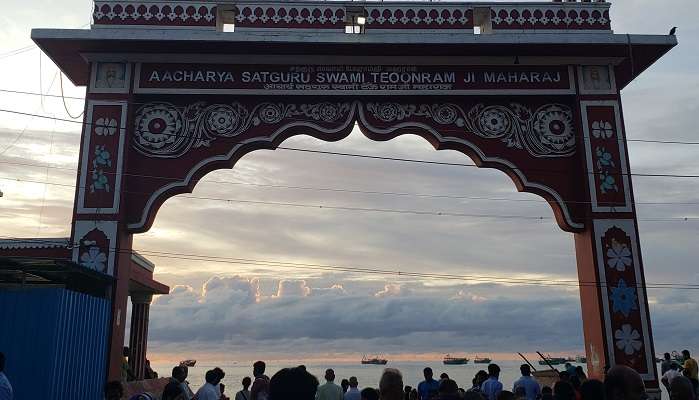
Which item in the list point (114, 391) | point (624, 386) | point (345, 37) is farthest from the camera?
point (345, 37)

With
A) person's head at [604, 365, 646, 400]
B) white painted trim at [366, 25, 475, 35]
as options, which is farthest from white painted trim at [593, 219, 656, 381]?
person's head at [604, 365, 646, 400]

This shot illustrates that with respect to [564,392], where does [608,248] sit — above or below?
above

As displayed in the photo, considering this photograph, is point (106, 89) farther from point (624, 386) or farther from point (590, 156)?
point (624, 386)

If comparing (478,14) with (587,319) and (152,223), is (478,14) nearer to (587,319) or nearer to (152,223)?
(587,319)

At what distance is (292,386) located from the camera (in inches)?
105

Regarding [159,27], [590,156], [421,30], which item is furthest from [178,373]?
[590,156]

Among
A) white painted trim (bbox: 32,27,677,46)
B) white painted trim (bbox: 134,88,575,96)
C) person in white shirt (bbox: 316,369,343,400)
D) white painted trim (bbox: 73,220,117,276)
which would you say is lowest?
person in white shirt (bbox: 316,369,343,400)

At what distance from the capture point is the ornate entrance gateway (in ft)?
32.1

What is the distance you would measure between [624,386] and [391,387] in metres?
1.37

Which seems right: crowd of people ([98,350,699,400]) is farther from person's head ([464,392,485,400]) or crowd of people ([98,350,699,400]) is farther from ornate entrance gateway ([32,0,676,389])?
ornate entrance gateway ([32,0,676,389])

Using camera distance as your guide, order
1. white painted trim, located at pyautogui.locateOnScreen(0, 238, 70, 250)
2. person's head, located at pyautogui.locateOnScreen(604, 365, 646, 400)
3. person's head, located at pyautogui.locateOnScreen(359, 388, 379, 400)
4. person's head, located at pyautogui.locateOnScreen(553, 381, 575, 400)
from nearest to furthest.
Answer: person's head, located at pyautogui.locateOnScreen(604, 365, 646, 400) < person's head, located at pyautogui.locateOnScreen(359, 388, 379, 400) < person's head, located at pyautogui.locateOnScreen(553, 381, 575, 400) < white painted trim, located at pyautogui.locateOnScreen(0, 238, 70, 250)

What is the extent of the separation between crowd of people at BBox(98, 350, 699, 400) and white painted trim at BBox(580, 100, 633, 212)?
2561 mm

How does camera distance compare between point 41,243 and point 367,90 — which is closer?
point 367,90

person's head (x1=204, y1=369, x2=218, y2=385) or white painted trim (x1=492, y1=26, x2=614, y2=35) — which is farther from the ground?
white painted trim (x1=492, y1=26, x2=614, y2=35)
